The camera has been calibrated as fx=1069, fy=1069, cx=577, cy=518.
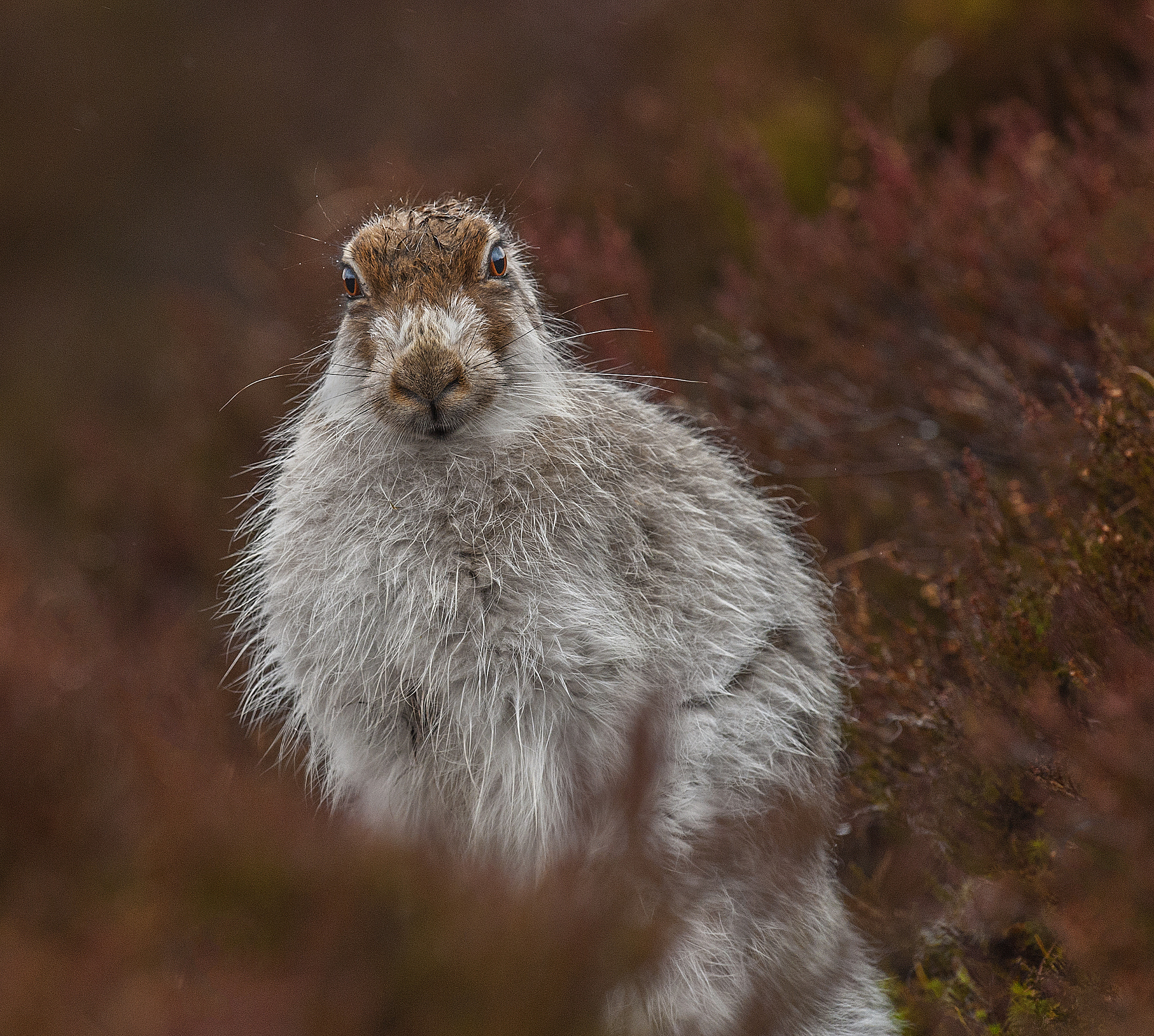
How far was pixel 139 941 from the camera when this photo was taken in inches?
66.1

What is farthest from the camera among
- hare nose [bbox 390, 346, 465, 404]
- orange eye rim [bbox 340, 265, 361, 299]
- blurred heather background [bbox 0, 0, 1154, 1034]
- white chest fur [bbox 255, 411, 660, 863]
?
orange eye rim [bbox 340, 265, 361, 299]

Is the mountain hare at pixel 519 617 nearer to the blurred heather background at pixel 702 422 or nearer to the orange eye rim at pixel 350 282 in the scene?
the orange eye rim at pixel 350 282

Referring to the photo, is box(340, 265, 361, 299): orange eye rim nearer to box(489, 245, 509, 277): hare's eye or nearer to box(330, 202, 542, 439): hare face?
box(330, 202, 542, 439): hare face

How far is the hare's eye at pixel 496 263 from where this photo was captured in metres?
3.04

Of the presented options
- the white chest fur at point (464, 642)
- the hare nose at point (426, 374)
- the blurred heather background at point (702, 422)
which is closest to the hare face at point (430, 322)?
the hare nose at point (426, 374)

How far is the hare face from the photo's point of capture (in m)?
2.70

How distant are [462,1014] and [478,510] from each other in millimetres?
1495

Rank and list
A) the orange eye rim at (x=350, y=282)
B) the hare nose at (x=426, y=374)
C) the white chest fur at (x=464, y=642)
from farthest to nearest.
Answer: the orange eye rim at (x=350, y=282) < the white chest fur at (x=464, y=642) < the hare nose at (x=426, y=374)

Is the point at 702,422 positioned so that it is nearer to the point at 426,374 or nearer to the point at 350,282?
the point at 350,282

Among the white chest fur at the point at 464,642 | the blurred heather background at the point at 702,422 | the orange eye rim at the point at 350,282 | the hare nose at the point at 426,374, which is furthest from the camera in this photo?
the orange eye rim at the point at 350,282

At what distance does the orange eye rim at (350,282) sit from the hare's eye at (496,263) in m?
0.37

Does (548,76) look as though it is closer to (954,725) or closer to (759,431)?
(759,431)

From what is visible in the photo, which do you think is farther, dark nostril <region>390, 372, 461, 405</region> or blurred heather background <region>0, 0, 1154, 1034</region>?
dark nostril <region>390, 372, 461, 405</region>

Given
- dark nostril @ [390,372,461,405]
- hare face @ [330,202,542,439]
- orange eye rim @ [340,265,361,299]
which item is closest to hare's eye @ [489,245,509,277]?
hare face @ [330,202,542,439]
